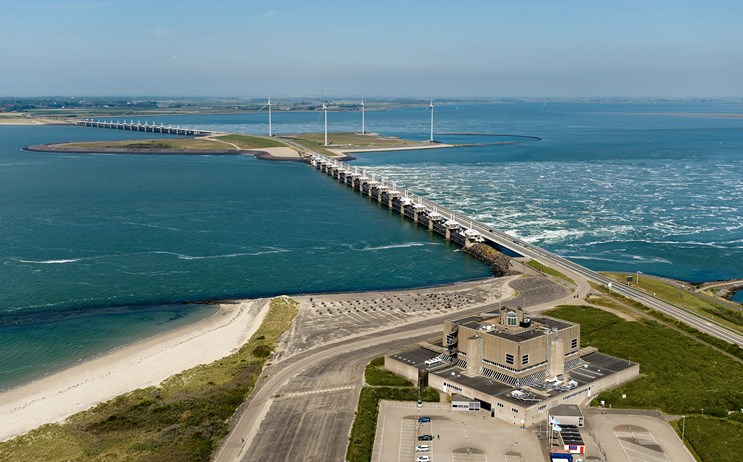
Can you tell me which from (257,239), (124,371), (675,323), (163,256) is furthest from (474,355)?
(257,239)

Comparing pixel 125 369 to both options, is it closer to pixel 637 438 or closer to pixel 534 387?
pixel 534 387

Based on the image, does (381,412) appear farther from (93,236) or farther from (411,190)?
(411,190)

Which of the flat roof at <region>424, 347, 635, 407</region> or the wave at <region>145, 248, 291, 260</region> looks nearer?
the flat roof at <region>424, 347, 635, 407</region>

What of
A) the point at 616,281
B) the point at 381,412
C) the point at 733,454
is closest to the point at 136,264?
the point at 381,412

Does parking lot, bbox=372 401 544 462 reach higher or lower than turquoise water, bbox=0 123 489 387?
lower

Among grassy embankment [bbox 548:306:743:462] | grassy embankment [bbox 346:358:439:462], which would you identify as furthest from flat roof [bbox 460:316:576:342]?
grassy embankment [bbox 346:358:439:462]

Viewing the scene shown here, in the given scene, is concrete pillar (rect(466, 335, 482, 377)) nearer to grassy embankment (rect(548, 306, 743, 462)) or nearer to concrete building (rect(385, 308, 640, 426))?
concrete building (rect(385, 308, 640, 426))

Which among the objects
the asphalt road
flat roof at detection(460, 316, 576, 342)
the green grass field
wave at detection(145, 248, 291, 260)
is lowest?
the asphalt road

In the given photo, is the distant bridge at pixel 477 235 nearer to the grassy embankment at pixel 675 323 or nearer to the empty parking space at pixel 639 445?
the grassy embankment at pixel 675 323
